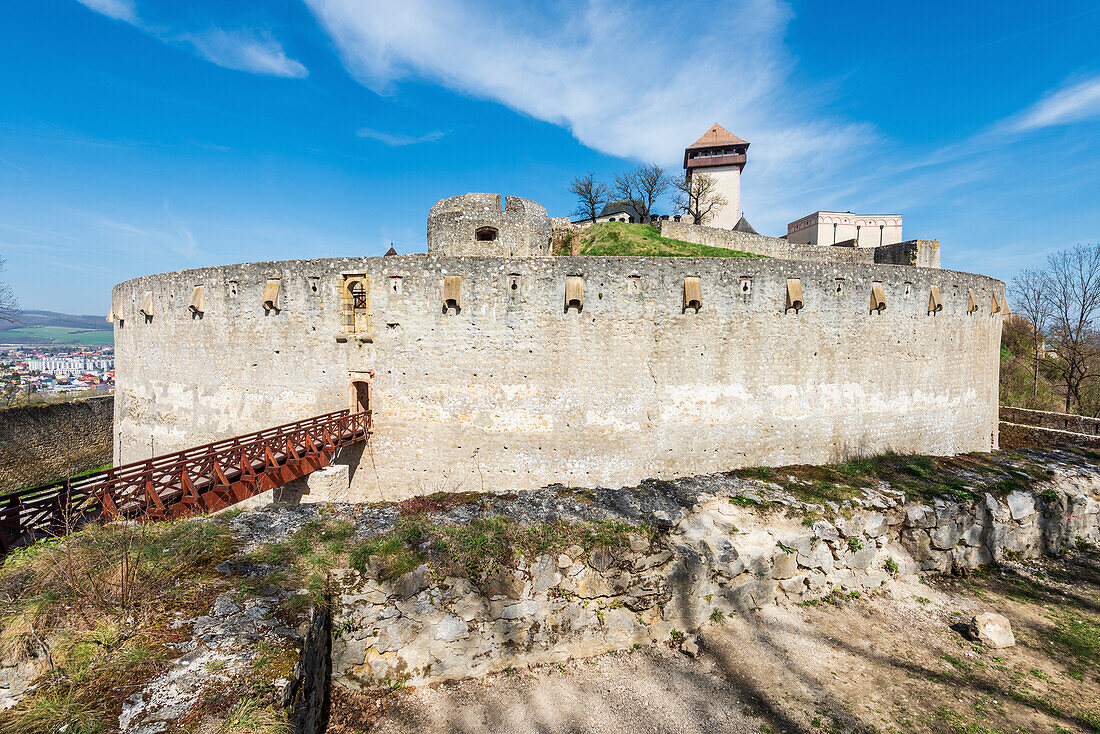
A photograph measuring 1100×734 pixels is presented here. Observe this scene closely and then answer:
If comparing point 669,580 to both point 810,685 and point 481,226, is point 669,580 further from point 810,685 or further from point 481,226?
point 481,226

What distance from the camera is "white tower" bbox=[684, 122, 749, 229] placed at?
3625 cm

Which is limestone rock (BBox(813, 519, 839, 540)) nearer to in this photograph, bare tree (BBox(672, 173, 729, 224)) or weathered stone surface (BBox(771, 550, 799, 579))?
weathered stone surface (BBox(771, 550, 799, 579))

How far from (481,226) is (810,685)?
55.9 ft

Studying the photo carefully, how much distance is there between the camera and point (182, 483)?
25.3 feet

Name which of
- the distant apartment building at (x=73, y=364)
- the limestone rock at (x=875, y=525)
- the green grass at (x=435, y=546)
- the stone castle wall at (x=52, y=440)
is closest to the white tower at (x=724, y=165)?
the limestone rock at (x=875, y=525)

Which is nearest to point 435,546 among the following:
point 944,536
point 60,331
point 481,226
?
point 944,536

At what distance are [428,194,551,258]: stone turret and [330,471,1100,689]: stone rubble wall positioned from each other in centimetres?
1344

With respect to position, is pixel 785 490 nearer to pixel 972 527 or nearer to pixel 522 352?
pixel 972 527

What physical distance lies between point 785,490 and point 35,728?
10681mm

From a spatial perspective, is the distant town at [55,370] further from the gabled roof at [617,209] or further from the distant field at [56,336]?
the gabled roof at [617,209]

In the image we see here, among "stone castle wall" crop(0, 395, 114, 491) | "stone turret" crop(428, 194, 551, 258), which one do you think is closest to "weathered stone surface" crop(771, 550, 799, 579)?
"stone turret" crop(428, 194, 551, 258)

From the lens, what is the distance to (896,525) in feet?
28.3

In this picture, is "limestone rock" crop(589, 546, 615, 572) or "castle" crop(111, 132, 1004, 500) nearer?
"limestone rock" crop(589, 546, 615, 572)

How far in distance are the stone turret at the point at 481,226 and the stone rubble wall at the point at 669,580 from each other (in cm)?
1344
